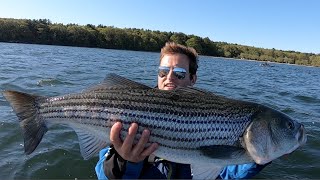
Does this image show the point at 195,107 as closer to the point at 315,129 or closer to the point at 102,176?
the point at 102,176

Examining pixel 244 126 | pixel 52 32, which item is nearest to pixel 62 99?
pixel 244 126

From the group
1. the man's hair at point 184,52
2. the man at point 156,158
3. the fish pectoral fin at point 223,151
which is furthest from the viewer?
the man's hair at point 184,52

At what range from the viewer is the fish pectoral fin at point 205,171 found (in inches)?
158

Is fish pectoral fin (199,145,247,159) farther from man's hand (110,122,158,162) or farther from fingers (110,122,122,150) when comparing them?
fingers (110,122,122,150)

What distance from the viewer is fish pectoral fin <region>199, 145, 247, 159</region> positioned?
388 centimetres

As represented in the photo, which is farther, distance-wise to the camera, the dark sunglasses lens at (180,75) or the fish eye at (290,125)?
the dark sunglasses lens at (180,75)

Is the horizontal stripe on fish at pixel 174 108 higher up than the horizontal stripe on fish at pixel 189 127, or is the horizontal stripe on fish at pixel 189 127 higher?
the horizontal stripe on fish at pixel 174 108

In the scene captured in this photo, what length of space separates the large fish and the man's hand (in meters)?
0.06

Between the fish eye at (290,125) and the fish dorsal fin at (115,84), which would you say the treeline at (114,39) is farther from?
the fish eye at (290,125)

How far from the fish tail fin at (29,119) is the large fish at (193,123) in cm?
35

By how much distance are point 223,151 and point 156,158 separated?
140cm

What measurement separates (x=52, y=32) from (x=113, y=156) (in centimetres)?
9746

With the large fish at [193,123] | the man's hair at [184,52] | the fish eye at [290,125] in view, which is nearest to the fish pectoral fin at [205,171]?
the large fish at [193,123]

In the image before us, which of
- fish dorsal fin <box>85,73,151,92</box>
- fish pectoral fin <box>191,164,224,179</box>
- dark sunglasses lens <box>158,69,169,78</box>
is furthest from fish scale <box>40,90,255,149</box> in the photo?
dark sunglasses lens <box>158,69,169,78</box>
